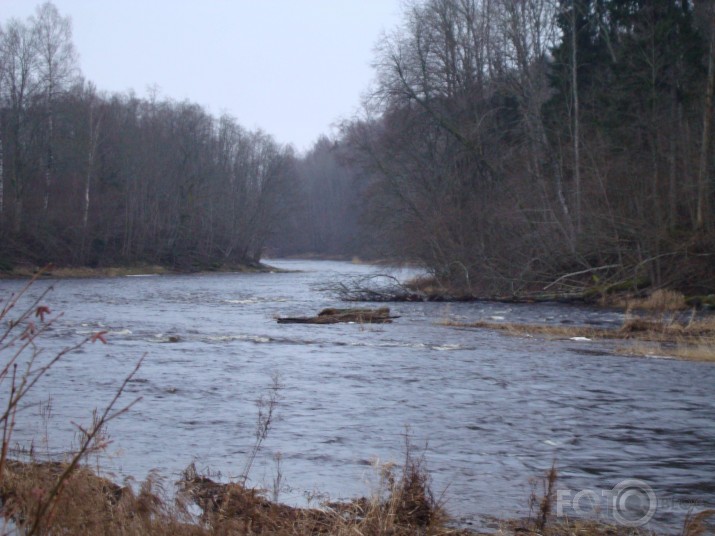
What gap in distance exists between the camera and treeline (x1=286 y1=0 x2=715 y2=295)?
31.2m

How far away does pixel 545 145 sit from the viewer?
37531 mm

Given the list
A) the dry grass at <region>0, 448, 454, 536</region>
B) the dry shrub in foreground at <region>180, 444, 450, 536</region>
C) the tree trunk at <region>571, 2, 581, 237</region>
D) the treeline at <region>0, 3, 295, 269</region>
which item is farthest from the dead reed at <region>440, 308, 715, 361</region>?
the treeline at <region>0, 3, 295, 269</region>

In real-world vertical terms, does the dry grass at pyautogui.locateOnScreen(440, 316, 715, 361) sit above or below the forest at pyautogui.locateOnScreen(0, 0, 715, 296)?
below

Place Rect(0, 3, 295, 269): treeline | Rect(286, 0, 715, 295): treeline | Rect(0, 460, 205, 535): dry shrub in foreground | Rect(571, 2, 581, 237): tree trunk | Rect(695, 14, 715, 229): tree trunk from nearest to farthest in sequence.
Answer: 1. Rect(0, 460, 205, 535): dry shrub in foreground
2. Rect(695, 14, 715, 229): tree trunk
3. Rect(286, 0, 715, 295): treeline
4. Rect(571, 2, 581, 237): tree trunk
5. Rect(0, 3, 295, 269): treeline

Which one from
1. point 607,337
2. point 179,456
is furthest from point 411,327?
point 179,456

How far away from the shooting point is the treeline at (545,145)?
31.2m

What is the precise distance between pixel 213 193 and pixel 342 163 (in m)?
35.7

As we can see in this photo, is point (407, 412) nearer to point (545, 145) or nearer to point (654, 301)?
point (654, 301)

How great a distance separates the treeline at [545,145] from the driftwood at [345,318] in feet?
30.6

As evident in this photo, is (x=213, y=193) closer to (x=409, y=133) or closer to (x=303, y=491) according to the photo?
(x=409, y=133)

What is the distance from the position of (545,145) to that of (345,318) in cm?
1683

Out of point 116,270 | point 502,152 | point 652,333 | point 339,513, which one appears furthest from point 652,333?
point 116,270

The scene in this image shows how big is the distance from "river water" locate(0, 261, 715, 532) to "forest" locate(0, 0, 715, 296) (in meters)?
12.3

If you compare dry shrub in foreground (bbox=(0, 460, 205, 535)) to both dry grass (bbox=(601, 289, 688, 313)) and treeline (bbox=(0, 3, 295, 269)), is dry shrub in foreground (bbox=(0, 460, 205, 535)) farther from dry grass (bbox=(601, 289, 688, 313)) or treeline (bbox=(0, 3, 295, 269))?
treeline (bbox=(0, 3, 295, 269))
